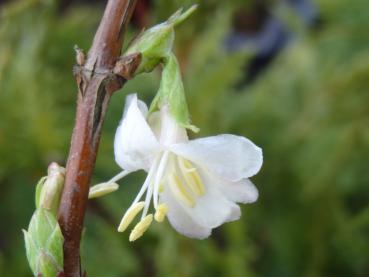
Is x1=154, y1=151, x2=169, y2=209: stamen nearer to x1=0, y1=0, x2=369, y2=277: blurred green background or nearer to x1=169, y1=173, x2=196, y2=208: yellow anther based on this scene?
x1=169, y1=173, x2=196, y2=208: yellow anther

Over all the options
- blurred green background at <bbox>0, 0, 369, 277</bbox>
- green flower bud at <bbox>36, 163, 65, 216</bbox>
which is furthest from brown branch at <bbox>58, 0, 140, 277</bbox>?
blurred green background at <bbox>0, 0, 369, 277</bbox>

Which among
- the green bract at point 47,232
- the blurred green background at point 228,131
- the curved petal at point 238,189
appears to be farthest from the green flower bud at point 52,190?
the blurred green background at point 228,131

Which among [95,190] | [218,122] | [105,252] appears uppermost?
[95,190]

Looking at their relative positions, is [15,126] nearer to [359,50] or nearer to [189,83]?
[189,83]

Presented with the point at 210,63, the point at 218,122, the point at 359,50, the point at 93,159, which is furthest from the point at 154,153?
the point at 359,50

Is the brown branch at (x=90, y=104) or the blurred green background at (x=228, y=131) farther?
the blurred green background at (x=228, y=131)

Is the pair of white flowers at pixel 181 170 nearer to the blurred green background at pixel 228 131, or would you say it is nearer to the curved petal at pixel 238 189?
the curved petal at pixel 238 189

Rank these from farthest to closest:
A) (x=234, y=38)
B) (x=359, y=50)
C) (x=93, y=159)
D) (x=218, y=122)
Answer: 1. (x=234, y=38)
2. (x=359, y=50)
3. (x=218, y=122)
4. (x=93, y=159)
